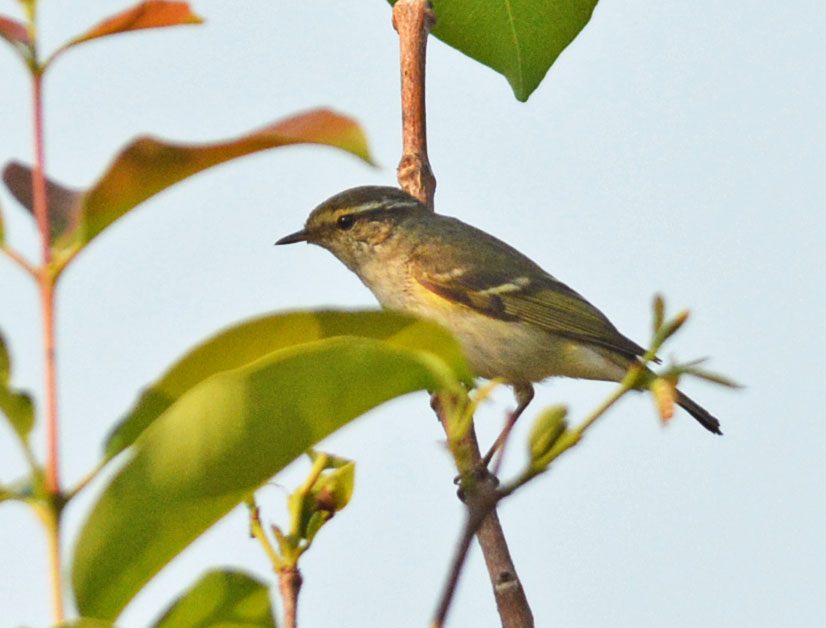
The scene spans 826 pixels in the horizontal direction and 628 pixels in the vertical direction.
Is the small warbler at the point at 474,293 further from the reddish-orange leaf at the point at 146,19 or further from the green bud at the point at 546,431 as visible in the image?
the reddish-orange leaf at the point at 146,19

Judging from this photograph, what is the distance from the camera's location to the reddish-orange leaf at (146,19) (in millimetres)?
1273

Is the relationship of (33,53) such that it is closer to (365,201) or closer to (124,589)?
(124,589)

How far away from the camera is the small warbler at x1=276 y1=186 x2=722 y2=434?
18.6 ft

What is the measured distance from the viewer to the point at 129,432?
138 cm

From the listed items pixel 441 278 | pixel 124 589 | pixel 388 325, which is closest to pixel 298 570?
pixel 124 589

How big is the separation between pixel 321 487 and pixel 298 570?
0.47 ft

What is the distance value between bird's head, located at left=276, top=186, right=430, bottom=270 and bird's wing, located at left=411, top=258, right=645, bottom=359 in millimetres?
249

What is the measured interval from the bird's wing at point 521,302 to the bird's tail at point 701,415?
29cm

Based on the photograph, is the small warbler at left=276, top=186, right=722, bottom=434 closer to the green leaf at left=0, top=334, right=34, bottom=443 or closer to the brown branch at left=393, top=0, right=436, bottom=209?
the brown branch at left=393, top=0, right=436, bottom=209

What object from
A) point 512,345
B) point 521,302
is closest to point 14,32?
point 512,345

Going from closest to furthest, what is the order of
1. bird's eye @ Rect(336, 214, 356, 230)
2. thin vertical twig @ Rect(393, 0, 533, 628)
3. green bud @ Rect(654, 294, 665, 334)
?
1. green bud @ Rect(654, 294, 665, 334)
2. thin vertical twig @ Rect(393, 0, 533, 628)
3. bird's eye @ Rect(336, 214, 356, 230)

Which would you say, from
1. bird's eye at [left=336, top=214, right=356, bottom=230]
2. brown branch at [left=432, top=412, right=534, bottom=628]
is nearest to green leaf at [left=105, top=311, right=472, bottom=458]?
brown branch at [left=432, top=412, right=534, bottom=628]

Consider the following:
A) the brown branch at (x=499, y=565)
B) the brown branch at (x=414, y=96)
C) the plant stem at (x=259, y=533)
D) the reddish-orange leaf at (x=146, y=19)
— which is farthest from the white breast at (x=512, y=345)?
the reddish-orange leaf at (x=146, y=19)

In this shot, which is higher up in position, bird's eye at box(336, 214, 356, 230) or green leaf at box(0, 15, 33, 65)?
green leaf at box(0, 15, 33, 65)
